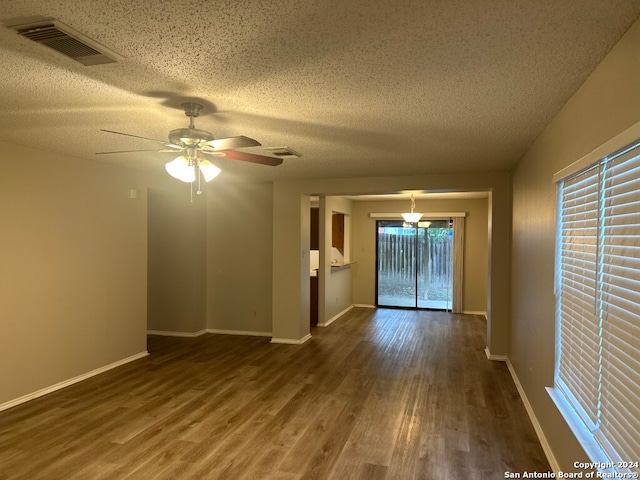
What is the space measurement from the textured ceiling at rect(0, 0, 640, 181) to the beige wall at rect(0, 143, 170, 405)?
0.58 m

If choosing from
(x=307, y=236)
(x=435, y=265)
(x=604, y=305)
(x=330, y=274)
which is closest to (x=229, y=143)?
(x=604, y=305)

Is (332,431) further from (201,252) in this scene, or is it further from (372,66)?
(201,252)

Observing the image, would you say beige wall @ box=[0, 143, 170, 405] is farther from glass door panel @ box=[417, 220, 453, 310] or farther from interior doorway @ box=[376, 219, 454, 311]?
glass door panel @ box=[417, 220, 453, 310]

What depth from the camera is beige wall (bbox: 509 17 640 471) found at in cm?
177

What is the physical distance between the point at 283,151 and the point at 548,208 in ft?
7.44

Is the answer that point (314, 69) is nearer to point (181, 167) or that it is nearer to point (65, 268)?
point (181, 167)

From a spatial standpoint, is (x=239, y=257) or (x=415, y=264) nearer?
(x=239, y=257)

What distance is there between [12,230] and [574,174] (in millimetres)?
4490

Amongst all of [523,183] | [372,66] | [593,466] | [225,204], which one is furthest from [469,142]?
[225,204]

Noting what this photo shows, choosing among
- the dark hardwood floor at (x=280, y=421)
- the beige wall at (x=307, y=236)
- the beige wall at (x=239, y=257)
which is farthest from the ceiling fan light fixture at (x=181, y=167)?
the beige wall at (x=239, y=257)

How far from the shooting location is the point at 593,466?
6.35 ft

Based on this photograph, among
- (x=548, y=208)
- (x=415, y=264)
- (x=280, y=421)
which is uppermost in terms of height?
(x=548, y=208)

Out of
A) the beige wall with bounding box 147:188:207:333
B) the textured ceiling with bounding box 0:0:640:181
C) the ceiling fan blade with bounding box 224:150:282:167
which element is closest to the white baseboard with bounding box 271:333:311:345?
the beige wall with bounding box 147:188:207:333

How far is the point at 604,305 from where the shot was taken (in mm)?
1985
